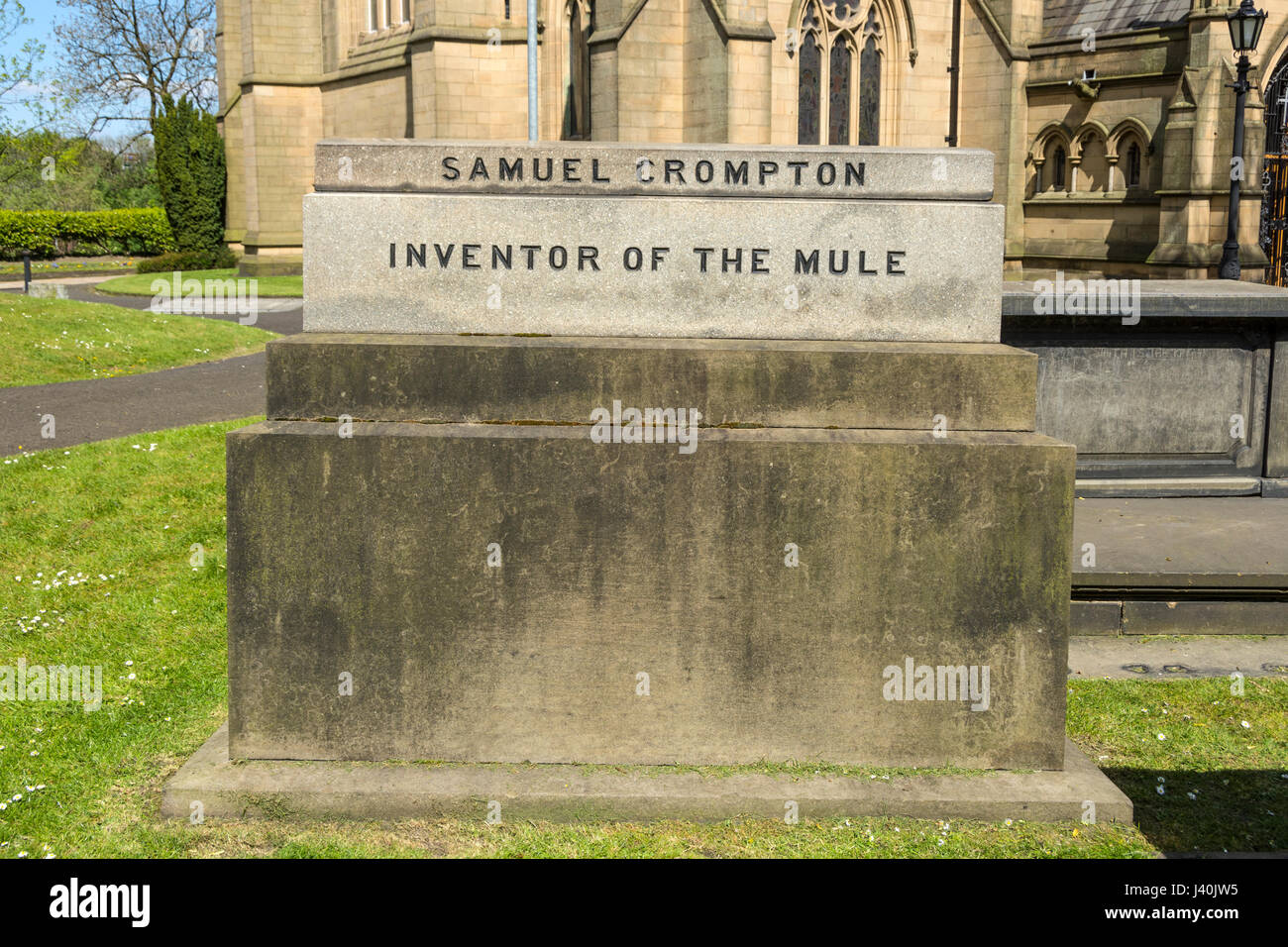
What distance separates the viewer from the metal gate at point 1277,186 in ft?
83.1

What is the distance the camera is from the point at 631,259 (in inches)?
184

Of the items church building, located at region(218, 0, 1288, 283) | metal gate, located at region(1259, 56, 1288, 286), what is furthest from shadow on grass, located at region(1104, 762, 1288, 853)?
metal gate, located at region(1259, 56, 1288, 286)

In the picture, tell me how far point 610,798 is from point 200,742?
71.0 inches

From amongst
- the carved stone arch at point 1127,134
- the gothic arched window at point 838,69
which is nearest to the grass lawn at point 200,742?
the gothic arched window at point 838,69

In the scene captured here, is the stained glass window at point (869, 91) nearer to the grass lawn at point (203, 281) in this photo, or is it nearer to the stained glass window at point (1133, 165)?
the stained glass window at point (1133, 165)

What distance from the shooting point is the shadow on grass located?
4.31 m

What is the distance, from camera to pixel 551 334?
4.68 metres

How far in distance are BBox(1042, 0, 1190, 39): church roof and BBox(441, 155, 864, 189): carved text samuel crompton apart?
2275 cm

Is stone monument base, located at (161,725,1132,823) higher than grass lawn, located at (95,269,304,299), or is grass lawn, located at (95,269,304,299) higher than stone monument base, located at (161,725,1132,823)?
grass lawn, located at (95,269,304,299)

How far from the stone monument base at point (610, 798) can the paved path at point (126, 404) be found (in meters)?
7.12

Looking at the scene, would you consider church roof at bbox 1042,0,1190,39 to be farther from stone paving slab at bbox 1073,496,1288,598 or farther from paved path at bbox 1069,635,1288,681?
paved path at bbox 1069,635,1288,681

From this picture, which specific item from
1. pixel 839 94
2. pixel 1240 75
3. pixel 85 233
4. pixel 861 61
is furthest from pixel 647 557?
pixel 85 233

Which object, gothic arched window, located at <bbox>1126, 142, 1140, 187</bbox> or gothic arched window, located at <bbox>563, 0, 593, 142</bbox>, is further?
gothic arched window, located at <bbox>563, 0, 593, 142</bbox>

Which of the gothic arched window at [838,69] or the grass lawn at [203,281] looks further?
the grass lawn at [203,281]
